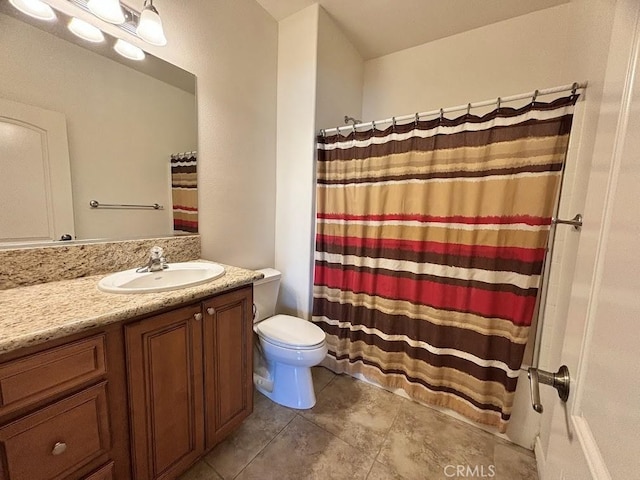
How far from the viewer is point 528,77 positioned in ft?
5.62

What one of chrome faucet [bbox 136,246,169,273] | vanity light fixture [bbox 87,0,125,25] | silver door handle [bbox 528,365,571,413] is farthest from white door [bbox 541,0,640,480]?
vanity light fixture [bbox 87,0,125,25]

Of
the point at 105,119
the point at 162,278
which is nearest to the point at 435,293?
the point at 162,278

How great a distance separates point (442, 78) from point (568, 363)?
83.4 inches

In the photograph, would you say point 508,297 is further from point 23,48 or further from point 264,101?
point 23,48

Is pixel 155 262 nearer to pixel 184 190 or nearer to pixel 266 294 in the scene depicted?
pixel 184 190

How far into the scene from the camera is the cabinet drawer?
66cm

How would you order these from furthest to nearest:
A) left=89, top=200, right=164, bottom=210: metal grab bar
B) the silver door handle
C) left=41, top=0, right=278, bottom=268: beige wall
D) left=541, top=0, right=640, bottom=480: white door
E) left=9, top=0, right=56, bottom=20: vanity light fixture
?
left=41, top=0, right=278, bottom=268: beige wall, left=89, top=200, right=164, bottom=210: metal grab bar, left=9, top=0, right=56, bottom=20: vanity light fixture, the silver door handle, left=541, top=0, right=640, bottom=480: white door

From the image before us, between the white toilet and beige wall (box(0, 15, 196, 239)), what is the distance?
81 centimetres

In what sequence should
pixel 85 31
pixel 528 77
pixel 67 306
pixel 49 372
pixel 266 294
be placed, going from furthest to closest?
pixel 266 294, pixel 528 77, pixel 85 31, pixel 67 306, pixel 49 372

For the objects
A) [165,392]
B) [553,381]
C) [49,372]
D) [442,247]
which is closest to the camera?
[553,381]

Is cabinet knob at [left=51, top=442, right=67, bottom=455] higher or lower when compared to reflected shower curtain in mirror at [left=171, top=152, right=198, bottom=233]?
lower

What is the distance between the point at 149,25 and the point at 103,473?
1713 millimetres

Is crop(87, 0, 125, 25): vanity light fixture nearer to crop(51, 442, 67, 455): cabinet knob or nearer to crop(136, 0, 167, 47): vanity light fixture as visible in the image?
crop(136, 0, 167, 47): vanity light fixture

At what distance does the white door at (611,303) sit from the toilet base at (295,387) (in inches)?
50.2
